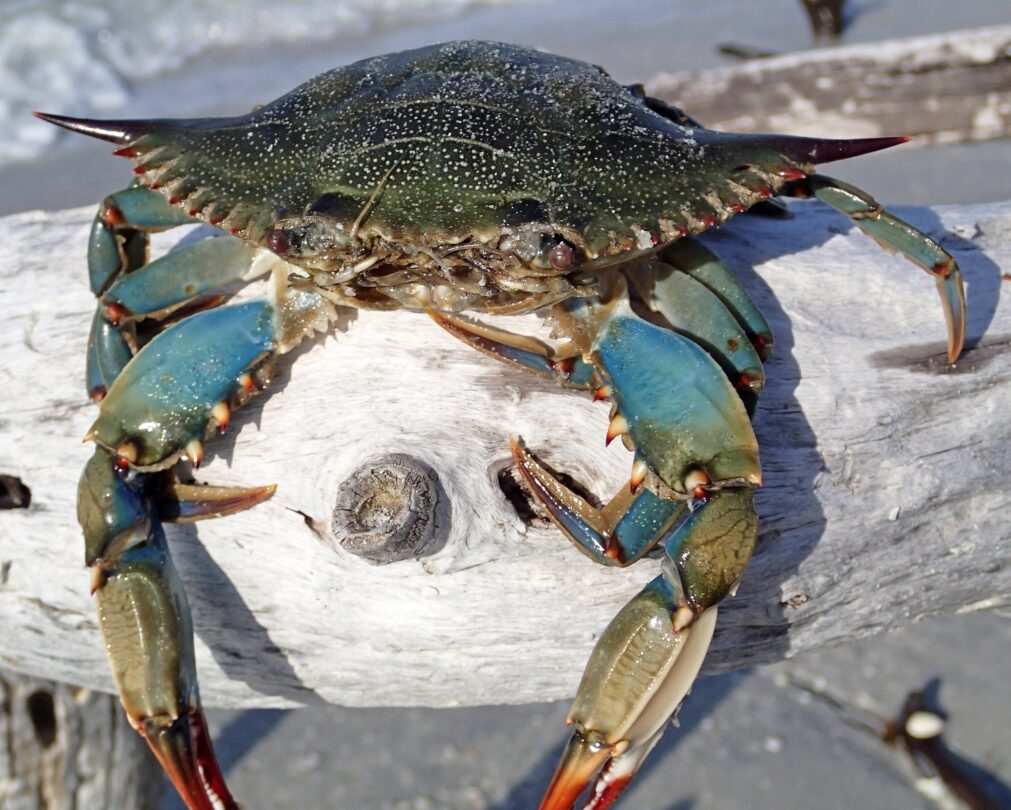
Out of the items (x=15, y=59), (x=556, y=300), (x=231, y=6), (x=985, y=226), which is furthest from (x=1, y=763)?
(x=231, y=6)

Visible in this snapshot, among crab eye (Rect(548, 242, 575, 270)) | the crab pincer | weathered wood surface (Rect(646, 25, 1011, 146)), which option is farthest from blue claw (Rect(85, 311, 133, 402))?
weathered wood surface (Rect(646, 25, 1011, 146))

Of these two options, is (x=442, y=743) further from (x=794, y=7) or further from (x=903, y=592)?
(x=794, y=7)

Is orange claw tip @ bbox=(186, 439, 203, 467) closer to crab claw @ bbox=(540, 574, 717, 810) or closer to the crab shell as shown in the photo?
the crab shell

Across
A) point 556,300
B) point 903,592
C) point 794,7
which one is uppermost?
point 794,7

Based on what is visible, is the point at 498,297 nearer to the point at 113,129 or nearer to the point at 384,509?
the point at 384,509

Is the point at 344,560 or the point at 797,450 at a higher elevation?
the point at 797,450

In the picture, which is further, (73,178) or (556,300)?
(73,178)
